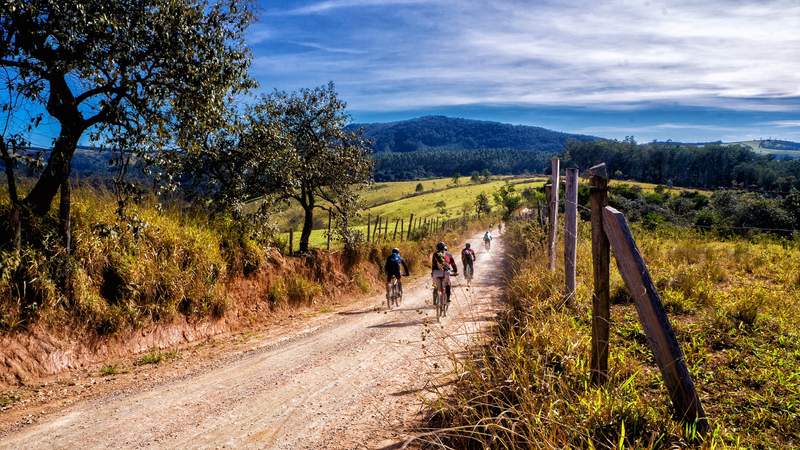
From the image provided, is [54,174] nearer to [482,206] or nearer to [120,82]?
[120,82]

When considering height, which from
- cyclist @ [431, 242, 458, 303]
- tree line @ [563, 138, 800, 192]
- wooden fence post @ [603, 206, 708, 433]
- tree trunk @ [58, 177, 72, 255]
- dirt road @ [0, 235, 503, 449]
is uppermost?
tree line @ [563, 138, 800, 192]

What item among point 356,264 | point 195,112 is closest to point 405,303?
point 356,264

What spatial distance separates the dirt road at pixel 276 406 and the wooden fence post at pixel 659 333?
2470 millimetres

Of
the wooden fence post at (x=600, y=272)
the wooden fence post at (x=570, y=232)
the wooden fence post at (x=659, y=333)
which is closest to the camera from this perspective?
the wooden fence post at (x=659, y=333)

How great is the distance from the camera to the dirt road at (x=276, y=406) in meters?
6.03

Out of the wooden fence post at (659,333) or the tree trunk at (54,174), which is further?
the tree trunk at (54,174)

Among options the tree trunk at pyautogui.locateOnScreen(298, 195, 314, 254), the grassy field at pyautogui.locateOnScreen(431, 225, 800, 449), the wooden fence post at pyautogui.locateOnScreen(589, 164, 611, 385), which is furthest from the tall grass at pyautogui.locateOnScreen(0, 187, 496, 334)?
the wooden fence post at pyautogui.locateOnScreen(589, 164, 611, 385)

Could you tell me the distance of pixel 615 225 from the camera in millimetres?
3689

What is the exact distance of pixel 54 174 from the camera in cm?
945

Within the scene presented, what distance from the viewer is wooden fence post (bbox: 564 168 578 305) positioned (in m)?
8.19

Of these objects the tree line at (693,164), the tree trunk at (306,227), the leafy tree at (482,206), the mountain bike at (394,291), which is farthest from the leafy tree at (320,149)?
the tree line at (693,164)

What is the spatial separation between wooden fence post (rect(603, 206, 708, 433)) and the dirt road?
8.10 ft

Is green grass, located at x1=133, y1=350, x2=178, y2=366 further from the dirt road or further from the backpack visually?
the backpack

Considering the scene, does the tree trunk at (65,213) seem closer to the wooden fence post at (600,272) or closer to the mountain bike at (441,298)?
the mountain bike at (441,298)
